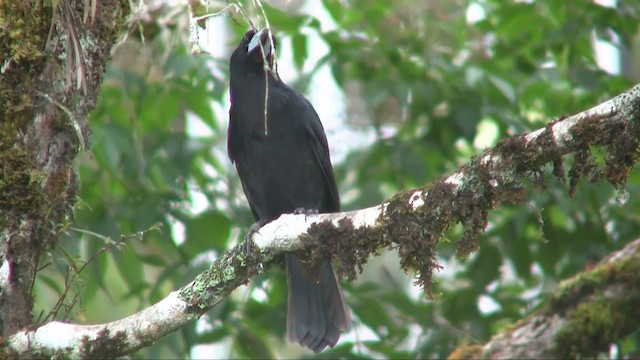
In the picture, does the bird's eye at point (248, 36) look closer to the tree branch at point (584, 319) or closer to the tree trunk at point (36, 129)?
the tree trunk at point (36, 129)

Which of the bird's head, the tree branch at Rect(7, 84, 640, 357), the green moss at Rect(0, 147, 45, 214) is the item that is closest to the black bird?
the bird's head

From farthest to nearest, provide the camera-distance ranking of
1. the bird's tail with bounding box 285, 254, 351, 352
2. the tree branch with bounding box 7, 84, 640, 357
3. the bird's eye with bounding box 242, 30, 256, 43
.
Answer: the bird's eye with bounding box 242, 30, 256, 43, the bird's tail with bounding box 285, 254, 351, 352, the tree branch with bounding box 7, 84, 640, 357

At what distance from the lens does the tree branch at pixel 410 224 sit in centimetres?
227

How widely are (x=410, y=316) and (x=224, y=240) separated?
100 centimetres

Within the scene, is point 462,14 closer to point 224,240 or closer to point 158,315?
point 224,240

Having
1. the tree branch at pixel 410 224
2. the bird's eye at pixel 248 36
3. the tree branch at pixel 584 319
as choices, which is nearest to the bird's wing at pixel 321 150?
the bird's eye at pixel 248 36

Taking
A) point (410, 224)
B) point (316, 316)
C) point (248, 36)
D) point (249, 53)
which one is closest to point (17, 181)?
point (410, 224)

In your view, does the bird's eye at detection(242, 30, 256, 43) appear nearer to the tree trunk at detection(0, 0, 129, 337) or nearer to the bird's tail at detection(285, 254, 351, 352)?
the bird's tail at detection(285, 254, 351, 352)

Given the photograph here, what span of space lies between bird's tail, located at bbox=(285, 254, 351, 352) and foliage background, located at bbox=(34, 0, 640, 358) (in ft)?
0.37

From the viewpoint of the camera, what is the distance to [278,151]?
4.18m

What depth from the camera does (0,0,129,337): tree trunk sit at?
2.56 m

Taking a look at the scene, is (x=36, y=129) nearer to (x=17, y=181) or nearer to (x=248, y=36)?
(x=17, y=181)

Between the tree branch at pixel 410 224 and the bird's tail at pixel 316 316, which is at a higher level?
the bird's tail at pixel 316 316

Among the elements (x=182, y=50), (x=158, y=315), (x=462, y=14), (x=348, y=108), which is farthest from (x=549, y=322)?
(x=348, y=108)
